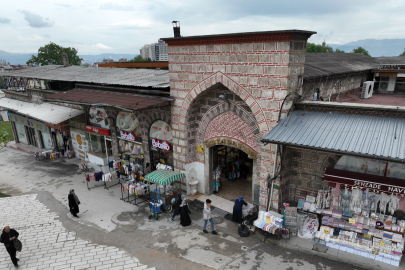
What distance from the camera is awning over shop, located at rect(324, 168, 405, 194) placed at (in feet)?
26.7

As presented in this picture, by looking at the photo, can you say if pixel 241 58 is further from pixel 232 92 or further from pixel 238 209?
pixel 238 209

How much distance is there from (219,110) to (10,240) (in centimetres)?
864

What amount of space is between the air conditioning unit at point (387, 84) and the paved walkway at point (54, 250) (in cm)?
1733

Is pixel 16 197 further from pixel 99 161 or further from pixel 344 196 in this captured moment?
pixel 344 196

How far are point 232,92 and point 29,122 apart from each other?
1812cm

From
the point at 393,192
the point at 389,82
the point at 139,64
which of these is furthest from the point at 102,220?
the point at 139,64

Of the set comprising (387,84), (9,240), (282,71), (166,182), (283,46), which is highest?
(283,46)

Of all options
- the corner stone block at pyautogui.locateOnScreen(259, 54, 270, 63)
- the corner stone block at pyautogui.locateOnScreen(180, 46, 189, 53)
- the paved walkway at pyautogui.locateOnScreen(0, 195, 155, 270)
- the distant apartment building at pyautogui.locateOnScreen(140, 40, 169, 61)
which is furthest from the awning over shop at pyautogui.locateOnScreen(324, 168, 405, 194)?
the distant apartment building at pyautogui.locateOnScreen(140, 40, 169, 61)

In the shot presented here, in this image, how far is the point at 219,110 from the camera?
465 inches

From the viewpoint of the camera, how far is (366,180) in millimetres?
8594

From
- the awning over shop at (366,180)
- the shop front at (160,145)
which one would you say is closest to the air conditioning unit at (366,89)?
the awning over shop at (366,180)

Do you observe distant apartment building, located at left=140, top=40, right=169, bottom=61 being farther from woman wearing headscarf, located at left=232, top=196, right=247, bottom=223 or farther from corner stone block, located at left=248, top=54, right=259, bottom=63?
woman wearing headscarf, located at left=232, top=196, right=247, bottom=223

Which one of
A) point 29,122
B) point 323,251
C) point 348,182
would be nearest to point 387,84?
point 348,182

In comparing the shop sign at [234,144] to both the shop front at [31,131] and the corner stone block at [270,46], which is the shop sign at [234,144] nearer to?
the corner stone block at [270,46]
